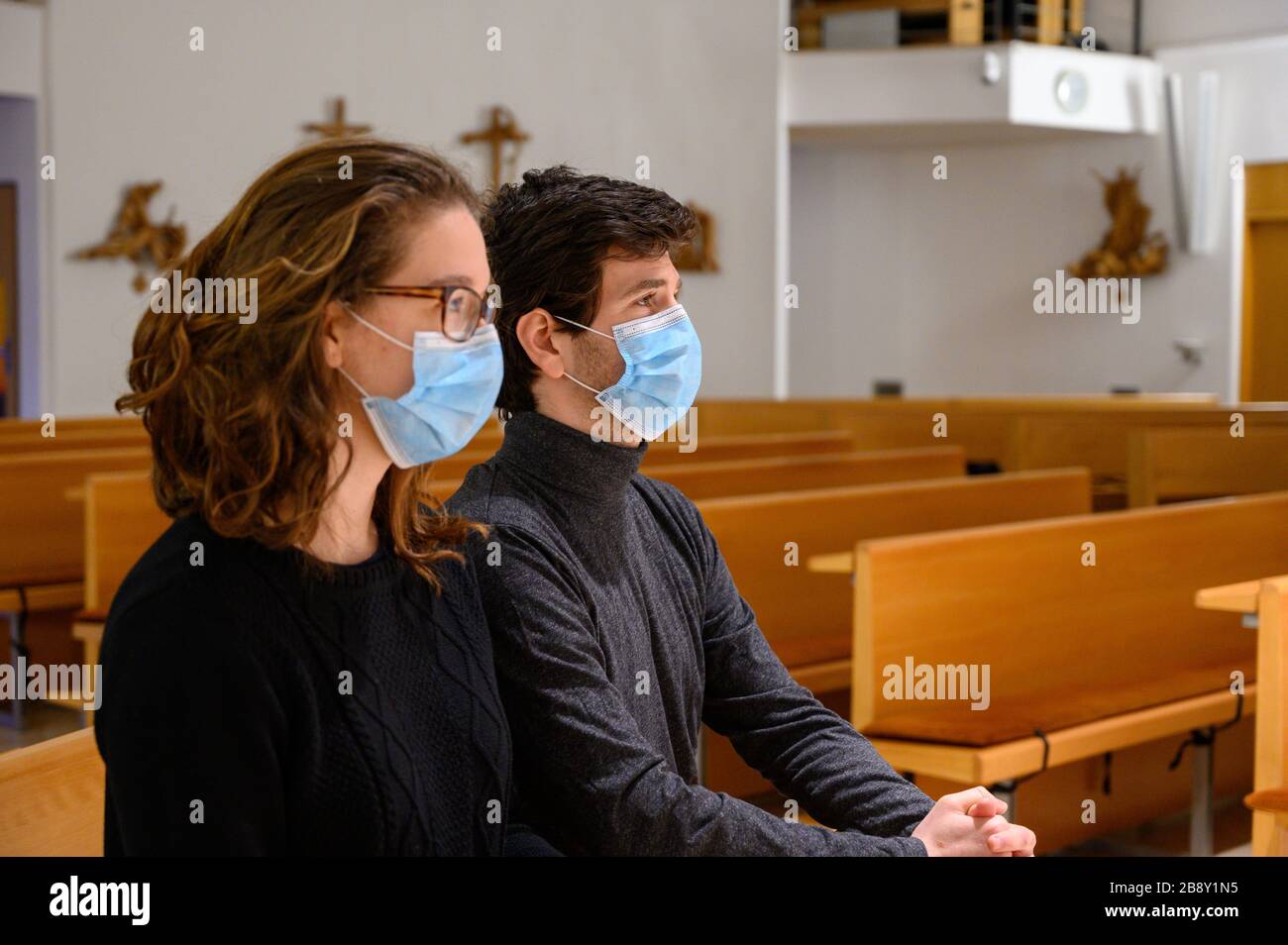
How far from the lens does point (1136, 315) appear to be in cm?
1261

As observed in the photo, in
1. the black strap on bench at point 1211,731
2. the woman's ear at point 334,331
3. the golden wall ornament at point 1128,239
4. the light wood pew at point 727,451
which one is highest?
the golden wall ornament at point 1128,239

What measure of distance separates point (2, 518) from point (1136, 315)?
9.88 meters

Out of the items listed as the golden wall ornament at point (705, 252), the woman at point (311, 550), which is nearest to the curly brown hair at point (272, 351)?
the woman at point (311, 550)

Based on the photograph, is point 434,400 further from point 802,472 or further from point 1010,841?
point 802,472

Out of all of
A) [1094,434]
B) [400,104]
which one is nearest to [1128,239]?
[1094,434]

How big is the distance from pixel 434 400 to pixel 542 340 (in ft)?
1.28

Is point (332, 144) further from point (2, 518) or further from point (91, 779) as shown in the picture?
point (2, 518)

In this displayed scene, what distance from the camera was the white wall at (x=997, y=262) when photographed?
12031mm

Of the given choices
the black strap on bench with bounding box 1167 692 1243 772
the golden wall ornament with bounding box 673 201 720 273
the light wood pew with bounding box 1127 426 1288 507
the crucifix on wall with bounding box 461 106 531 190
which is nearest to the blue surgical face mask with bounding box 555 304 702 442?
the black strap on bench with bounding box 1167 692 1243 772

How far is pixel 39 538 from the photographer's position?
16.9ft

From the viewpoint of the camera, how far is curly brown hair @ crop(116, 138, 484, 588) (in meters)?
1.21

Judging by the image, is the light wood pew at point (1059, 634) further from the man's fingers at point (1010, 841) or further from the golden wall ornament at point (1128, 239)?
the golden wall ornament at point (1128, 239)

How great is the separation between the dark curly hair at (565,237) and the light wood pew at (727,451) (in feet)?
11.1

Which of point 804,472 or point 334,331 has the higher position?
Answer: point 334,331
